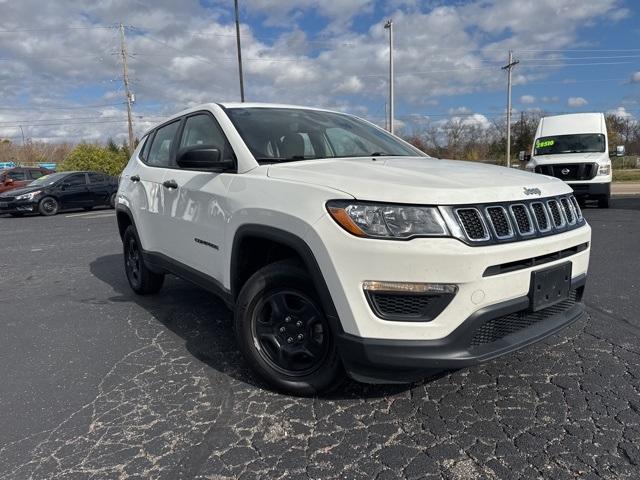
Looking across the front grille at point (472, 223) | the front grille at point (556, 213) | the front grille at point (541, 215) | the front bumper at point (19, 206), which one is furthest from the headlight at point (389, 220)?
the front bumper at point (19, 206)

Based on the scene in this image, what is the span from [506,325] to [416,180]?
87 cm

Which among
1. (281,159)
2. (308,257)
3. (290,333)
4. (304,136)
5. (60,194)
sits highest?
(304,136)

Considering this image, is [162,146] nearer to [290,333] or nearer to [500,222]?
[290,333]

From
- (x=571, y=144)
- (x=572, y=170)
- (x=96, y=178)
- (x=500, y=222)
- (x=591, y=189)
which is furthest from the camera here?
(x=96, y=178)

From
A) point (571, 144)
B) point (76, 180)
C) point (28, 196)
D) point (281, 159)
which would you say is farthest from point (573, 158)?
point (28, 196)

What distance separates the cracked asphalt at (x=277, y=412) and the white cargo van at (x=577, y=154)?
380 inches

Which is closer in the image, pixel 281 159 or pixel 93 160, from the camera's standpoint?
pixel 281 159

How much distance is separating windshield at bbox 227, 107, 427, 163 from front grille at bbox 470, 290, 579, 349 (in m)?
1.59

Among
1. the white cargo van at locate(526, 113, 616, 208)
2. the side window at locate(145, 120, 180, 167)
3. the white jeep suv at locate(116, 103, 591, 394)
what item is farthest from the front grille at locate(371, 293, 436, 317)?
the white cargo van at locate(526, 113, 616, 208)

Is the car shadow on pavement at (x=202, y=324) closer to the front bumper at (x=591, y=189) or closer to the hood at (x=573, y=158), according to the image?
the front bumper at (x=591, y=189)

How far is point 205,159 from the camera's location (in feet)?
10.2

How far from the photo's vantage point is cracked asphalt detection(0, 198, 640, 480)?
2.30 metres

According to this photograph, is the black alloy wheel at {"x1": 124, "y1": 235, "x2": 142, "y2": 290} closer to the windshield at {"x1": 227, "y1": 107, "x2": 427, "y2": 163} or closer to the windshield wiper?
the windshield at {"x1": 227, "y1": 107, "x2": 427, "y2": 163}

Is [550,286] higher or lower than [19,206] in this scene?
higher
